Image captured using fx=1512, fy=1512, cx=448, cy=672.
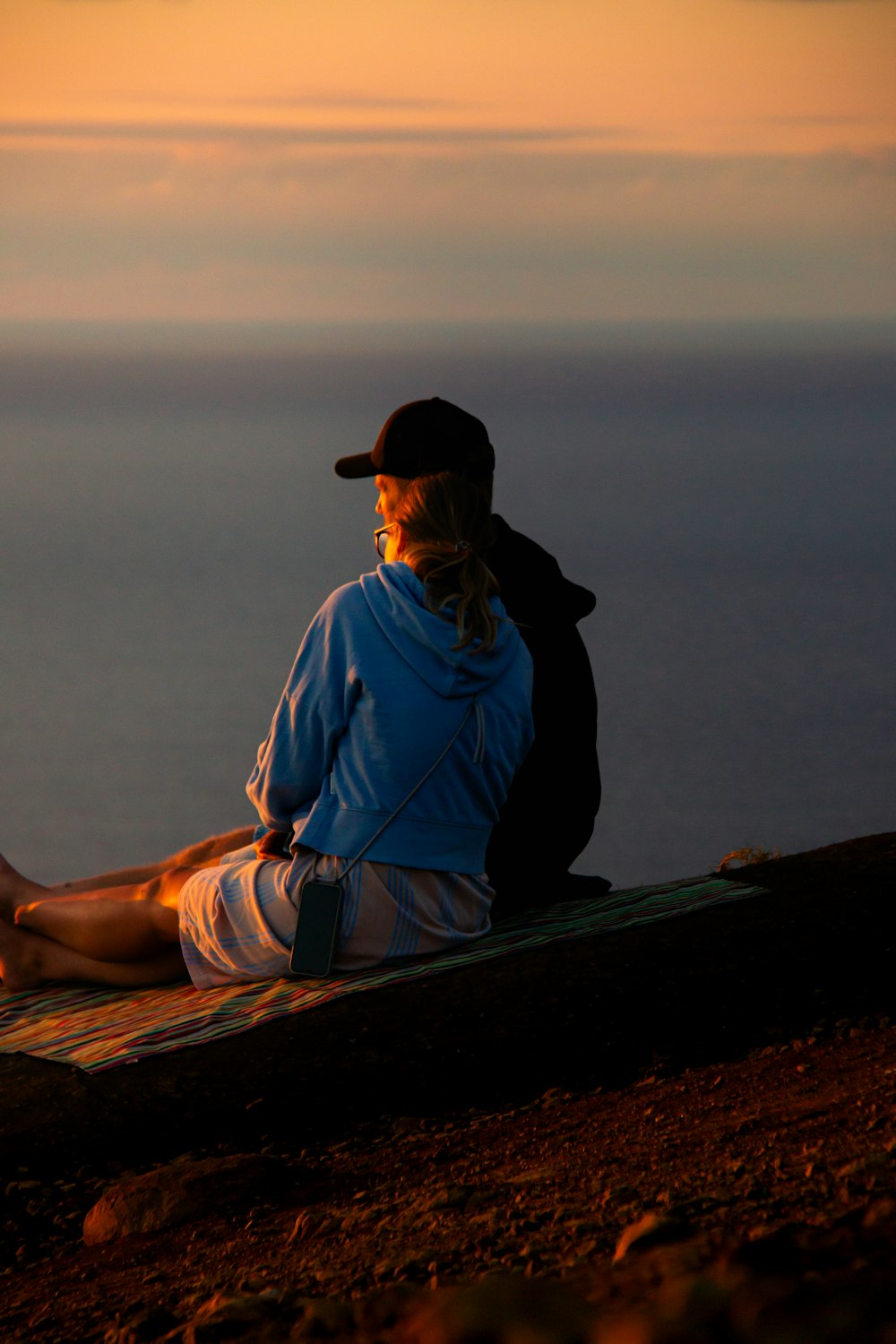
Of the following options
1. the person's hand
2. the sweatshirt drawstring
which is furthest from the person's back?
the person's hand

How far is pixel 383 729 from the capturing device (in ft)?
11.1

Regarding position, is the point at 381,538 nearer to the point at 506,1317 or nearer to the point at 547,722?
the point at 547,722

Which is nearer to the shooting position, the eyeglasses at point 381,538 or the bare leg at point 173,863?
the eyeglasses at point 381,538

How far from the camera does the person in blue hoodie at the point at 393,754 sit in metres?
3.39

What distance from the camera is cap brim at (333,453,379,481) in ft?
11.8

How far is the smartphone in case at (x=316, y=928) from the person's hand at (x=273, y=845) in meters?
0.15

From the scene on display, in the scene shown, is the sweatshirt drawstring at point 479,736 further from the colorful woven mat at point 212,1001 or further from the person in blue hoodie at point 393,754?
the colorful woven mat at point 212,1001

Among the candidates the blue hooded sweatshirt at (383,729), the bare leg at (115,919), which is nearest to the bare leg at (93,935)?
the bare leg at (115,919)

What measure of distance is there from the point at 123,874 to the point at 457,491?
1.54 m

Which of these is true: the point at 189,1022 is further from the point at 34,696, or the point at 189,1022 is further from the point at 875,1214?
the point at 34,696

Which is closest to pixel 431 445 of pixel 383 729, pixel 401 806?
pixel 383 729

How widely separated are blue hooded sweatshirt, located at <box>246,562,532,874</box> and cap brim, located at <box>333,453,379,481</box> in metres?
0.29

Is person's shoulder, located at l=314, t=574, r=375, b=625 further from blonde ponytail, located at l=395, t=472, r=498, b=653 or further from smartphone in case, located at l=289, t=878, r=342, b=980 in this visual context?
smartphone in case, located at l=289, t=878, r=342, b=980

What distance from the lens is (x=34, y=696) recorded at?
173ft
